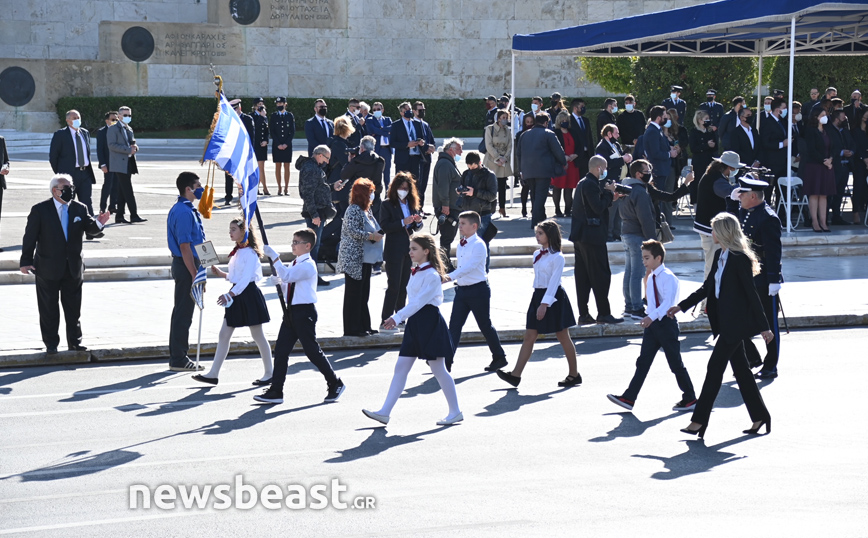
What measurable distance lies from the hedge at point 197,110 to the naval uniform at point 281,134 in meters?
13.5

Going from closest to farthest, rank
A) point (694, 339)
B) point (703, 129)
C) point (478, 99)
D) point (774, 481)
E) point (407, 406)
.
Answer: point (774, 481), point (407, 406), point (694, 339), point (703, 129), point (478, 99)

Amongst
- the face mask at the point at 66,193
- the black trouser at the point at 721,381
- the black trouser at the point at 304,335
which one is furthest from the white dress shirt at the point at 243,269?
the black trouser at the point at 721,381

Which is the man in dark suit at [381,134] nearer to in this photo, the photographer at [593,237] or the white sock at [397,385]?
the photographer at [593,237]

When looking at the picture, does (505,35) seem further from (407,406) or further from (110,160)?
(407,406)

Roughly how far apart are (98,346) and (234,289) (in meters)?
2.25

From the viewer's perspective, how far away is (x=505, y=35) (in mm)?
39969

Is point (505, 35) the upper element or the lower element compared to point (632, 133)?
upper

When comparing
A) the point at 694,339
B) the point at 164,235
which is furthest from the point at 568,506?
the point at 164,235

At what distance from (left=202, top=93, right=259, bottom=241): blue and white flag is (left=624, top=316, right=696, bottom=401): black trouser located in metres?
3.78

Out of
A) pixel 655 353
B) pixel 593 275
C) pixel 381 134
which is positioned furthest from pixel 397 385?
pixel 381 134

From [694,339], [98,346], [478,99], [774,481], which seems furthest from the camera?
[478,99]

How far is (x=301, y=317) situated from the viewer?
32.5ft

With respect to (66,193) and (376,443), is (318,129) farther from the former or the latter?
(376,443)

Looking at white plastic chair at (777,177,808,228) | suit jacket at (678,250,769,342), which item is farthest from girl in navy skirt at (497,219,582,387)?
white plastic chair at (777,177,808,228)
